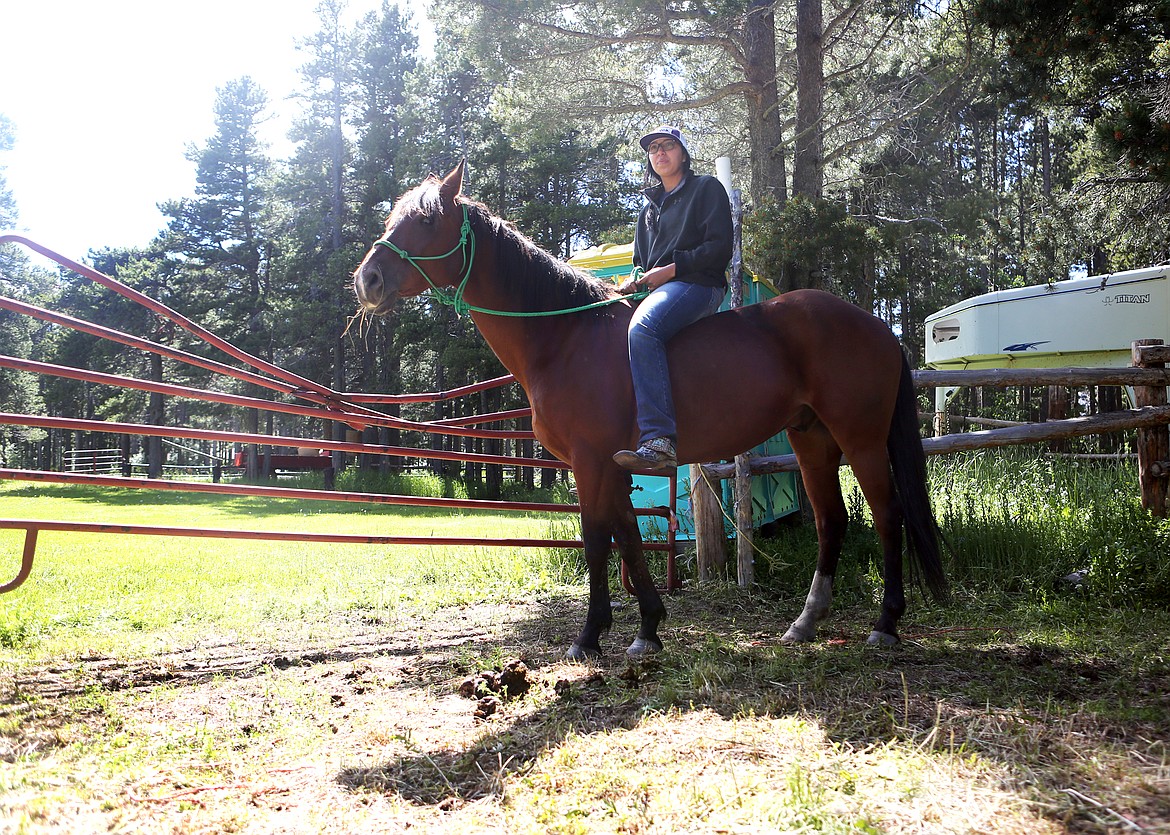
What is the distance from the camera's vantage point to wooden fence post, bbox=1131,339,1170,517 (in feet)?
16.6

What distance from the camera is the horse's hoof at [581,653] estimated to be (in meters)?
3.76

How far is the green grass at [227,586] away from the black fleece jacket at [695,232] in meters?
3.10

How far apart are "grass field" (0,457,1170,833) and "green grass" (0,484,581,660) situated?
0.05 metres

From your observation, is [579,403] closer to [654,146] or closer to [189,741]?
[654,146]

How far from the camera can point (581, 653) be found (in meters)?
3.79

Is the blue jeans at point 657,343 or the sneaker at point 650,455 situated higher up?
the blue jeans at point 657,343

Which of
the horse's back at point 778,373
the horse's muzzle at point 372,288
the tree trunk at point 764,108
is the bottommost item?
the horse's back at point 778,373

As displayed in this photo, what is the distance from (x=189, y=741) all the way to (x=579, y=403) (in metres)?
2.17

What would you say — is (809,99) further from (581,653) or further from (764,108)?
(581,653)

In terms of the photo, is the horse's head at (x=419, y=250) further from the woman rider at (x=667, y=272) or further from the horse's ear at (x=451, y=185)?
the woman rider at (x=667, y=272)

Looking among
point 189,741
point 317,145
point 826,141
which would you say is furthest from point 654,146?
point 317,145

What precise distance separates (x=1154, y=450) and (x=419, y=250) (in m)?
5.04

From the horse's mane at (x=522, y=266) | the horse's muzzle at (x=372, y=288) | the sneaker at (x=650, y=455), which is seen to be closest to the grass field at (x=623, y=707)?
Result: the sneaker at (x=650, y=455)

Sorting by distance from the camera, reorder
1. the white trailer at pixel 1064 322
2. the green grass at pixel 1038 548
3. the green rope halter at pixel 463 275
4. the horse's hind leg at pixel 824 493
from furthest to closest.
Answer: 1. the white trailer at pixel 1064 322
2. the green grass at pixel 1038 548
3. the horse's hind leg at pixel 824 493
4. the green rope halter at pixel 463 275
